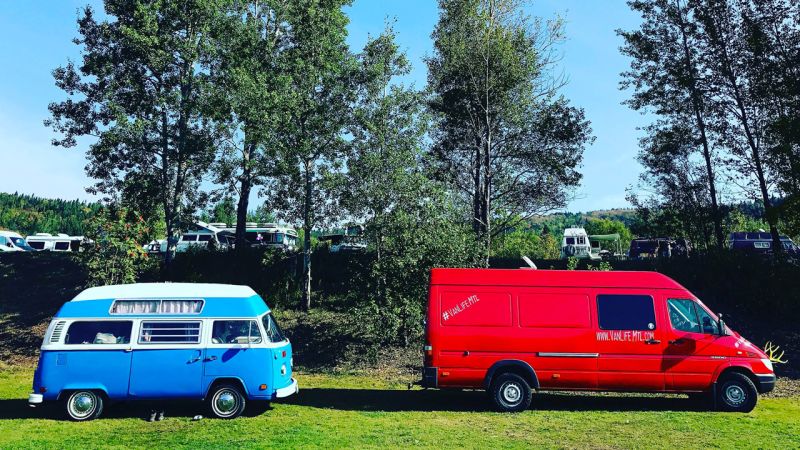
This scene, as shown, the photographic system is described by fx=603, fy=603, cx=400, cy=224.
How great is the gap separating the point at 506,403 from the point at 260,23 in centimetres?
2155

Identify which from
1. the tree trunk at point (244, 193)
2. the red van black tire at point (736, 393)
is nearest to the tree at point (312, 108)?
the tree trunk at point (244, 193)

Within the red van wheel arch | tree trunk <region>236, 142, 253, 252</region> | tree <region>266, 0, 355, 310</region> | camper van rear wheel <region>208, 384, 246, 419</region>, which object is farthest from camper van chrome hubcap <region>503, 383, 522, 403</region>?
tree trunk <region>236, 142, 253, 252</region>

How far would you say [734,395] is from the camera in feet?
41.5

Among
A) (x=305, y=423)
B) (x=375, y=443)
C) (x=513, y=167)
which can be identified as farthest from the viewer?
(x=513, y=167)

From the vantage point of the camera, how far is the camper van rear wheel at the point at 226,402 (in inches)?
480

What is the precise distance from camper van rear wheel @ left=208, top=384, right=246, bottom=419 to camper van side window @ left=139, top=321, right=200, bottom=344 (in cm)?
112

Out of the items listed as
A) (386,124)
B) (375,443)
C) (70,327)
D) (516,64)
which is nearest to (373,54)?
(386,124)

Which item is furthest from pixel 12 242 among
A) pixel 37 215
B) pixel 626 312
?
pixel 37 215

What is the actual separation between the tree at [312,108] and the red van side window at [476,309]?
461 inches

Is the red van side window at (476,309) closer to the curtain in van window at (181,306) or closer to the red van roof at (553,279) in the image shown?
the red van roof at (553,279)

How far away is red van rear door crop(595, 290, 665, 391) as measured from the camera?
12594 millimetres

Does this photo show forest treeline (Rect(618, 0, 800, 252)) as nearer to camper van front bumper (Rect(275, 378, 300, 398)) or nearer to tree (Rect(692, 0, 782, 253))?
tree (Rect(692, 0, 782, 253))

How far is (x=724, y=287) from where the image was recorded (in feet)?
78.9

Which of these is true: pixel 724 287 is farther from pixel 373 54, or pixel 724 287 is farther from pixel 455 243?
pixel 373 54
